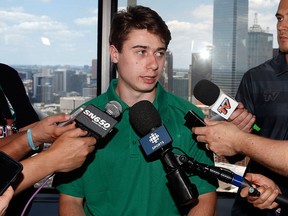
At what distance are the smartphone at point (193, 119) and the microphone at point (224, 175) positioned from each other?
0.21 m

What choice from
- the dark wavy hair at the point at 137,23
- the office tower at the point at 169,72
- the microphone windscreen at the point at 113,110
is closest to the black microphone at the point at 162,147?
the microphone windscreen at the point at 113,110

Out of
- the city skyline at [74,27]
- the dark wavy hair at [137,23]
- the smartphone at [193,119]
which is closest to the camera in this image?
the smartphone at [193,119]

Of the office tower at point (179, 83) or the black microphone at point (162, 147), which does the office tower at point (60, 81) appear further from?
the black microphone at point (162, 147)

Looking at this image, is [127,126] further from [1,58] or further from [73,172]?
[1,58]

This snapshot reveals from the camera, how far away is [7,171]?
3.67 ft

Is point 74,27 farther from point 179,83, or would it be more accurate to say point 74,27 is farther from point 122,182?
point 122,182

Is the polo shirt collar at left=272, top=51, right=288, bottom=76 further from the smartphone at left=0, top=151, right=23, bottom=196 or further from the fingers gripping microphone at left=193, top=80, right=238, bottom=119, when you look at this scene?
the smartphone at left=0, top=151, right=23, bottom=196

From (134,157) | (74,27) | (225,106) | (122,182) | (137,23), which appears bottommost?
(122,182)

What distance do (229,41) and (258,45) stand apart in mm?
Result: 211

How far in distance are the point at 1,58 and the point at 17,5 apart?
0.40 metres

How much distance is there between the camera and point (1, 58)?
9.66 feet

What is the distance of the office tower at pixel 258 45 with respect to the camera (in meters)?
2.95

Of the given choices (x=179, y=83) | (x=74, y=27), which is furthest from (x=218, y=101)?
(x=74, y=27)

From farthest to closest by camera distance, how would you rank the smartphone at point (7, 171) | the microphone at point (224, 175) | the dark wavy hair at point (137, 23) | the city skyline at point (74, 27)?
1. the city skyline at point (74, 27)
2. the dark wavy hair at point (137, 23)
3. the microphone at point (224, 175)
4. the smartphone at point (7, 171)
